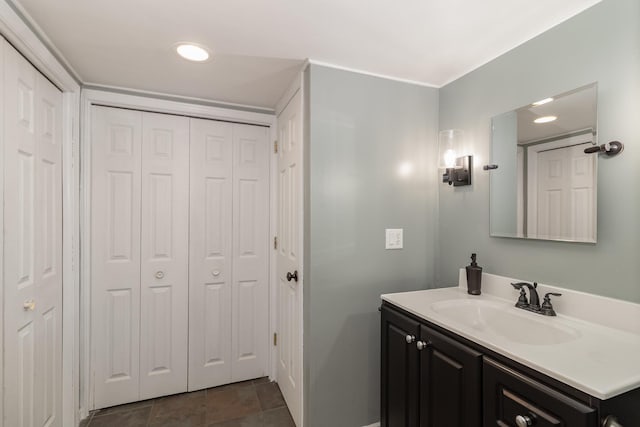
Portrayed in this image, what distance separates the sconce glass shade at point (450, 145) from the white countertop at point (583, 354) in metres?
0.90

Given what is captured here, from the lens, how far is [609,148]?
3.72 feet

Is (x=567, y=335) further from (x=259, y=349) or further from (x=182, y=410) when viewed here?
(x=182, y=410)

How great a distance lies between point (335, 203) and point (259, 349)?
1516 mm

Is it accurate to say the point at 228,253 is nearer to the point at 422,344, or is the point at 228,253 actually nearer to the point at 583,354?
the point at 422,344

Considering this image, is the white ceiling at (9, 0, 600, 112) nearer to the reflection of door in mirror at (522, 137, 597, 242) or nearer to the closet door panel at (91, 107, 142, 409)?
the closet door panel at (91, 107, 142, 409)

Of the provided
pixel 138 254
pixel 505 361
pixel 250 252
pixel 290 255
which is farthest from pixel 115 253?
pixel 505 361

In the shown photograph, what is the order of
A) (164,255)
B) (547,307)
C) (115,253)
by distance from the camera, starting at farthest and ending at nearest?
(164,255) → (115,253) → (547,307)

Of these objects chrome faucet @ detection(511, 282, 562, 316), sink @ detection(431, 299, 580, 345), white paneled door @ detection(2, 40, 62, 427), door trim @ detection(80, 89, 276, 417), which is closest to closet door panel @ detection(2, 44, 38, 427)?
white paneled door @ detection(2, 40, 62, 427)

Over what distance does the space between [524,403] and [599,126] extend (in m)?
1.12

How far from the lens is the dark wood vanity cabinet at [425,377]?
1.08 meters

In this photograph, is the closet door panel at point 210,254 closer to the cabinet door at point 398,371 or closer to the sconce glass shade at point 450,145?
Result: the cabinet door at point 398,371

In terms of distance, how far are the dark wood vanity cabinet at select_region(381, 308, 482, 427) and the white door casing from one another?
1.83 feet

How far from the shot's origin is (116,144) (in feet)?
6.75

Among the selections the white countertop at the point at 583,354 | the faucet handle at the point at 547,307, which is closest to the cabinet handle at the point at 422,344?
the white countertop at the point at 583,354
